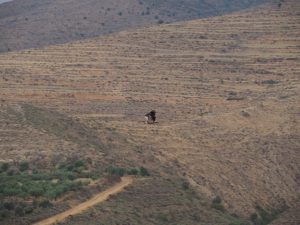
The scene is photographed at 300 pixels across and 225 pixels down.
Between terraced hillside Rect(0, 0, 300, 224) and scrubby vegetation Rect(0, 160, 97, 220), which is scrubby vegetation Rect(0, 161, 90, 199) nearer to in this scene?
scrubby vegetation Rect(0, 160, 97, 220)

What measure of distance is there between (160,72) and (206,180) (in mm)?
20203

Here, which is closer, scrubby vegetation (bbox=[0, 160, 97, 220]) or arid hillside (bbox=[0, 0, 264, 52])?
Result: scrubby vegetation (bbox=[0, 160, 97, 220])

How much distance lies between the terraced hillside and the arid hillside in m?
19.9

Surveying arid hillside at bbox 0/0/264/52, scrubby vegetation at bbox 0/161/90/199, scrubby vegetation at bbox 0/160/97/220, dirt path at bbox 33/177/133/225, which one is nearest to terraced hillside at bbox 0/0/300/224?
dirt path at bbox 33/177/133/225

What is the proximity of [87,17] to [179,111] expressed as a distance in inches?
1803

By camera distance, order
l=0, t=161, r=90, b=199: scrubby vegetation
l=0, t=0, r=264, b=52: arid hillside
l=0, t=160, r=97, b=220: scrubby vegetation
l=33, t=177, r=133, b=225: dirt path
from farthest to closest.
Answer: l=0, t=0, r=264, b=52: arid hillside < l=0, t=161, r=90, b=199: scrubby vegetation < l=0, t=160, r=97, b=220: scrubby vegetation < l=33, t=177, r=133, b=225: dirt path

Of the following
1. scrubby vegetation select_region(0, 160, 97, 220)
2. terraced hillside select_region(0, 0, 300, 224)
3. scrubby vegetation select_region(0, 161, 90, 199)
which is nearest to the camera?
scrubby vegetation select_region(0, 160, 97, 220)

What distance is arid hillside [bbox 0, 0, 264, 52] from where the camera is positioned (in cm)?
8838

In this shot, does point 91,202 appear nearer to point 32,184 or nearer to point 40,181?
point 32,184

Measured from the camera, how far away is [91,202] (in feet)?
99.9

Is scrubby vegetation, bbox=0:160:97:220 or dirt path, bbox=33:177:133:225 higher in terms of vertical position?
scrubby vegetation, bbox=0:160:97:220

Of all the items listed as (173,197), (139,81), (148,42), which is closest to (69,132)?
(173,197)

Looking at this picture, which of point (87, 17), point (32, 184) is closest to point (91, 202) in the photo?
point (32, 184)

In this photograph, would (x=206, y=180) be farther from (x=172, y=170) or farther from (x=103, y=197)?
(x=103, y=197)
